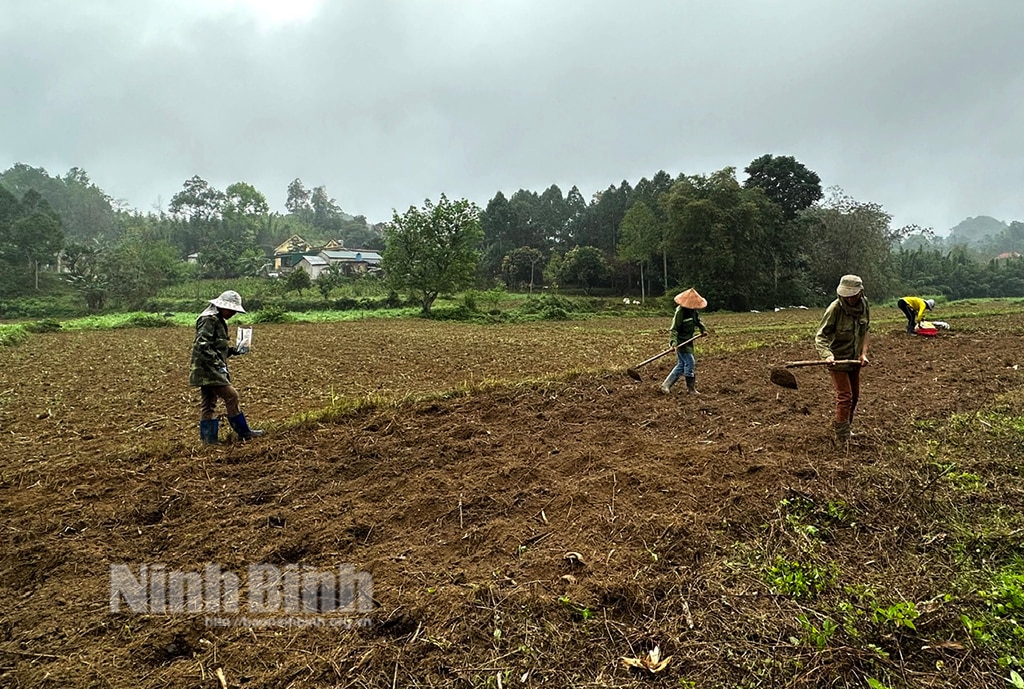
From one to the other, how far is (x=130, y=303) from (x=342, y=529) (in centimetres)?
4180

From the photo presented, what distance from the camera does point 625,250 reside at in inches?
1620

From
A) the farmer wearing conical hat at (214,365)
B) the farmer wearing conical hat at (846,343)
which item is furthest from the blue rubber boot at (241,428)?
the farmer wearing conical hat at (846,343)

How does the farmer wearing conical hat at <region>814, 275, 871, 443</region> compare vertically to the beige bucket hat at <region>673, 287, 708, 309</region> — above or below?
below

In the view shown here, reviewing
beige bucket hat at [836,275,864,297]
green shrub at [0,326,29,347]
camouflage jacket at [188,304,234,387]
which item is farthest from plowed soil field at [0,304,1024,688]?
green shrub at [0,326,29,347]

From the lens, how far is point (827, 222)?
128ft

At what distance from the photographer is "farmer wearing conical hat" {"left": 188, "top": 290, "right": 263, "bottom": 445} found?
18.1 feet

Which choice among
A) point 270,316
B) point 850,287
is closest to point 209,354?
point 850,287

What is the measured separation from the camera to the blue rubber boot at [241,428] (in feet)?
19.1

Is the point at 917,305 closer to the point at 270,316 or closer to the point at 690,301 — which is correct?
the point at 690,301

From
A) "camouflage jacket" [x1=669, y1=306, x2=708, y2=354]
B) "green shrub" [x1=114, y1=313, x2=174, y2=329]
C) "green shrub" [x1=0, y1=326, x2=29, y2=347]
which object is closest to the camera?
"camouflage jacket" [x1=669, y1=306, x2=708, y2=354]

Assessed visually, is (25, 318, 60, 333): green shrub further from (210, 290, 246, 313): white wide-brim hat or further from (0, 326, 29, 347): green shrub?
(210, 290, 246, 313): white wide-brim hat

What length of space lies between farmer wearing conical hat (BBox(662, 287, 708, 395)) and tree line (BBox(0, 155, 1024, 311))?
24.8 metres

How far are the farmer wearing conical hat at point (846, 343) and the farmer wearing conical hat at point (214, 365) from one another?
20.5ft

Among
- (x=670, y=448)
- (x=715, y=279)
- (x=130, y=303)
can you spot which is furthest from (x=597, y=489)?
(x=130, y=303)
